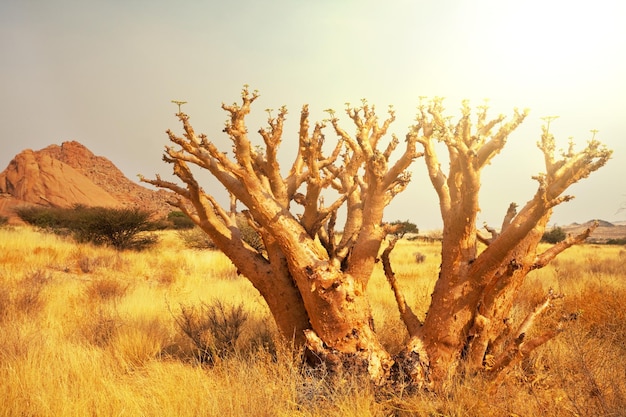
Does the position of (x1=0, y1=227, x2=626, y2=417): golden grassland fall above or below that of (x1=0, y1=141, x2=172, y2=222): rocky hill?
below

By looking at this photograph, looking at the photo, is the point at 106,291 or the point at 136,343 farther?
the point at 106,291

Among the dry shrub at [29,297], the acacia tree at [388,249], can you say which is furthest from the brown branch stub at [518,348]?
the dry shrub at [29,297]

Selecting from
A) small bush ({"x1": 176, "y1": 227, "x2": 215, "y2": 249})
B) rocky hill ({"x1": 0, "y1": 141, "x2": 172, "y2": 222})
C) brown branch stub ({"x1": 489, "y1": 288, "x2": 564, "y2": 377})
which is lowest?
small bush ({"x1": 176, "y1": 227, "x2": 215, "y2": 249})

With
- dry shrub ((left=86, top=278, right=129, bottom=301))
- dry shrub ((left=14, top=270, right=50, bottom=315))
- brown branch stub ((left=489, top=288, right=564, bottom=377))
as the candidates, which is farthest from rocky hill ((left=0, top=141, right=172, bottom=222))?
brown branch stub ((left=489, top=288, right=564, bottom=377))

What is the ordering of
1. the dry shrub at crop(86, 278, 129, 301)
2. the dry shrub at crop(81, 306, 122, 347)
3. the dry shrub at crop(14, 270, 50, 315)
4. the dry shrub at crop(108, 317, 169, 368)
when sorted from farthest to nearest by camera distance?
the dry shrub at crop(86, 278, 129, 301), the dry shrub at crop(14, 270, 50, 315), the dry shrub at crop(81, 306, 122, 347), the dry shrub at crop(108, 317, 169, 368)

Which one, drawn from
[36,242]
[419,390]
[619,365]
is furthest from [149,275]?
[619,365]

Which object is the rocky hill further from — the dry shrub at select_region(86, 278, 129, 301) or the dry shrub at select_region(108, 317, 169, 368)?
the dry shrub at select_region(108, 317, 169, 368)

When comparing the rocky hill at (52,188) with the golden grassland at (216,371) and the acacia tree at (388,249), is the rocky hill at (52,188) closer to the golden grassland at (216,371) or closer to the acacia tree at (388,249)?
the golden grassland at (216,371)

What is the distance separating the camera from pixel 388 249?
3.92m

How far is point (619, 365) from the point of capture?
3.98m

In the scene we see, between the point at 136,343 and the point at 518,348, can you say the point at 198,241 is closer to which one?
the point at 136,343

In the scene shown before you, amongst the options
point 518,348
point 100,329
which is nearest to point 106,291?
point 100,329

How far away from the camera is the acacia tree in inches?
125

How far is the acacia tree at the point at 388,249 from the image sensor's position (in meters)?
3.17
